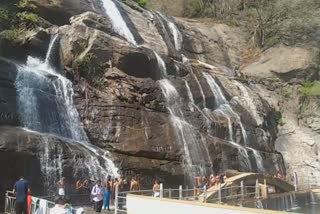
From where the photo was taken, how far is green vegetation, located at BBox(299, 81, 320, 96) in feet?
168

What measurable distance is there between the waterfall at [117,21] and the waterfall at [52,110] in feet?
35.8

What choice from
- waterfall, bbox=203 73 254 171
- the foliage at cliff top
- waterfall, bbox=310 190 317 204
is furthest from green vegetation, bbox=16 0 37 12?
the foliage at cliff top

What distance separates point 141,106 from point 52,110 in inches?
226

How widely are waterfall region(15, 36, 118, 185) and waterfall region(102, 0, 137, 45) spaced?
10918 mm

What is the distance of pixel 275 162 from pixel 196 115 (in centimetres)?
865

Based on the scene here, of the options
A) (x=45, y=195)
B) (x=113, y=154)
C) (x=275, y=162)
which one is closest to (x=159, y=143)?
(x=113, y=154)

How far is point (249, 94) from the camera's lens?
44.8 meters

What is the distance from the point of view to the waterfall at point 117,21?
4075 centimetres

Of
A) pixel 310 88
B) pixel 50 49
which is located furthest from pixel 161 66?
pixel 310 88

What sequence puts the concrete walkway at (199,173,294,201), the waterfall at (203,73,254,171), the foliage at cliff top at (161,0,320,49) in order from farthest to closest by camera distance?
the foliage at cliff top at (161,0,320,49) < the waterfall at (203,73,254,171) < the concrete walkway at (199,173,294,201)

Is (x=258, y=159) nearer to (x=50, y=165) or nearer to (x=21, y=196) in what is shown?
(x=50, y=165)

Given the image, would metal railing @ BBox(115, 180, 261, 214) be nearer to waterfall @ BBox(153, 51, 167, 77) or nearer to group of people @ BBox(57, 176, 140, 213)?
group of people @ BBox(57, 176, 140, 213)

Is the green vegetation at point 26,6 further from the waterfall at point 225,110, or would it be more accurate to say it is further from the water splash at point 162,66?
the waterfall at point 225,110

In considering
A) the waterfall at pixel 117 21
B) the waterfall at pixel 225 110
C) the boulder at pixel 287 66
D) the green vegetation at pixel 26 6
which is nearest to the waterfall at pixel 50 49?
the green vegetation at pixel 26 6
